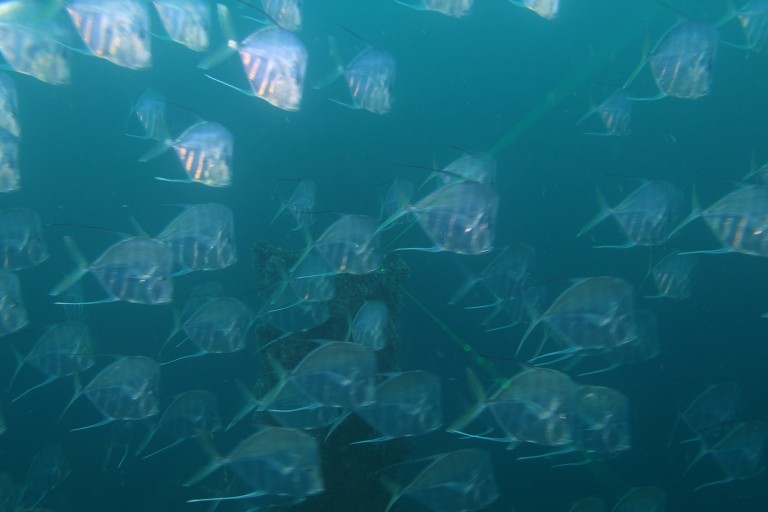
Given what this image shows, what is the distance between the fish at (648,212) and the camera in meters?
4.57

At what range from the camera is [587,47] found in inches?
509

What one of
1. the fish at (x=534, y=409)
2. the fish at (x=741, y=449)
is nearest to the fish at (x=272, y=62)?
the fish at (x=534, y=409)

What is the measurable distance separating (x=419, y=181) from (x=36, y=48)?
7.10 metres

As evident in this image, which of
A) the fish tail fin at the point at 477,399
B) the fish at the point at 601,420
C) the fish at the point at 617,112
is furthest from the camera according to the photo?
the fish at the point at 617,112

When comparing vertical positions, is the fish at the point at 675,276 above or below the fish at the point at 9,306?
above

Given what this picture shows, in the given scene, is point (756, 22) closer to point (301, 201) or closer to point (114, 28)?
point (301, 201)

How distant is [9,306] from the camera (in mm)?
4250

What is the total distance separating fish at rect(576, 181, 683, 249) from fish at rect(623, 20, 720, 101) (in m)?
0.85

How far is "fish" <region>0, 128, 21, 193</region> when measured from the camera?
4.25 meters

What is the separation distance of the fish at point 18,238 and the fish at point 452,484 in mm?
3888

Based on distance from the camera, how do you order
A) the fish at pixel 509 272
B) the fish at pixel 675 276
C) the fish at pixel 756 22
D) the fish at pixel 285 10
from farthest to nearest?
1. the fish at pixel 675 276
2. the fish at pixel 509 272
3. the fish at pixel 756 22
4. the fish at pixel 285 10

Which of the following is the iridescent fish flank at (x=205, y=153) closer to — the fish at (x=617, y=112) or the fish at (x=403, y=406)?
the fish at (x=403, y=406)

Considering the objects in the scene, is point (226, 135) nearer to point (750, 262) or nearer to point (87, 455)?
point (87, 455)

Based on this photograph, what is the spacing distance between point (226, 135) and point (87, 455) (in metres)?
8.32
